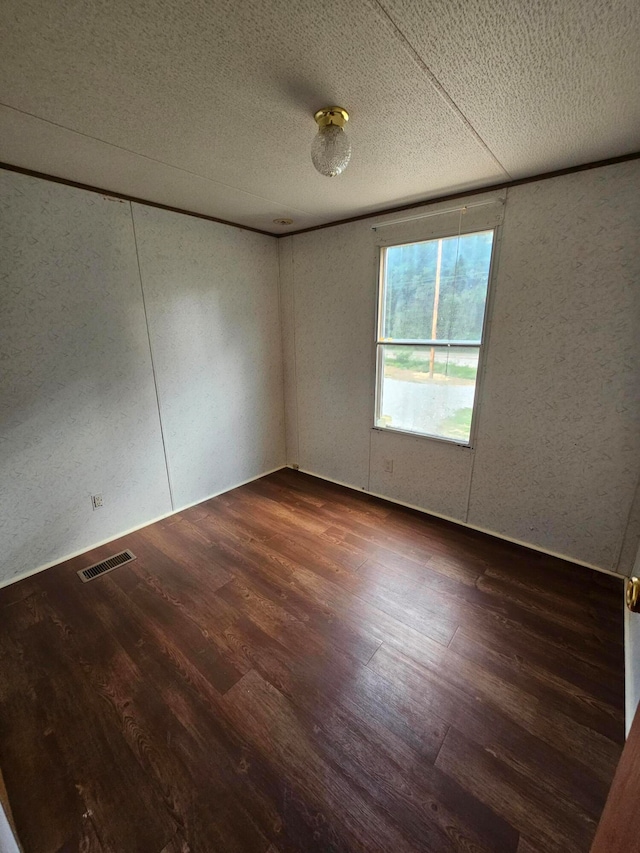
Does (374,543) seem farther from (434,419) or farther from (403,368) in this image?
(403,368)

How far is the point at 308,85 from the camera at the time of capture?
123cm

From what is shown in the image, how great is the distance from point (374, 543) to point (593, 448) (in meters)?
1.53

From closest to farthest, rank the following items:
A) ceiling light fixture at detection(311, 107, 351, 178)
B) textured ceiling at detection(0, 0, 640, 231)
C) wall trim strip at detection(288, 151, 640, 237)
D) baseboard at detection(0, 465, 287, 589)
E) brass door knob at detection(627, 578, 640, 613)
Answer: brass door knob at detection(627, 578, 640, 613), textured ceiling at detection(0, 0, 640, 231), ceiling light fixture at detection(311, 107, 351, 178), wall trim strip at detection(288, 151, 640, 237), baseboard at detection(0, 465, 287, 589)

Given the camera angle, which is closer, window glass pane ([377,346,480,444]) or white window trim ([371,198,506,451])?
white window trim ([371,198,506,451])

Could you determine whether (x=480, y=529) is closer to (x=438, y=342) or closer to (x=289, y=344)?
(x=438, y=342)

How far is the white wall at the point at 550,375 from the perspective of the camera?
1901 millimetres

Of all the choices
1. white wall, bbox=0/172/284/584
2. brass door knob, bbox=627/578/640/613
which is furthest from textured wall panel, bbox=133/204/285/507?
brass door knob, bbox=627/578/640/613

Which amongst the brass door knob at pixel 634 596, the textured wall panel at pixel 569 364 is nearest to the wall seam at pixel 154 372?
the textured wall panel at pixel 569 364

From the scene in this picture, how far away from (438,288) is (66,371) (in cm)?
263

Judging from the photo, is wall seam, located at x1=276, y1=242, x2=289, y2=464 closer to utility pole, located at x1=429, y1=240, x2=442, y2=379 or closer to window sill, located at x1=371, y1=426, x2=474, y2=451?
window sill, located at x1=371, y1=426, x2=474, y2=451

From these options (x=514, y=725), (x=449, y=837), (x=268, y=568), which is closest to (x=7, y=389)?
(x=268, y=568)

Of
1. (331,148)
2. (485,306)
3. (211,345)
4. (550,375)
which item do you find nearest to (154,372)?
(211,345)

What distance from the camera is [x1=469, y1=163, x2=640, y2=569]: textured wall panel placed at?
1883mm

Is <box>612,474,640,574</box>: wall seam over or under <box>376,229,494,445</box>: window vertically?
under
